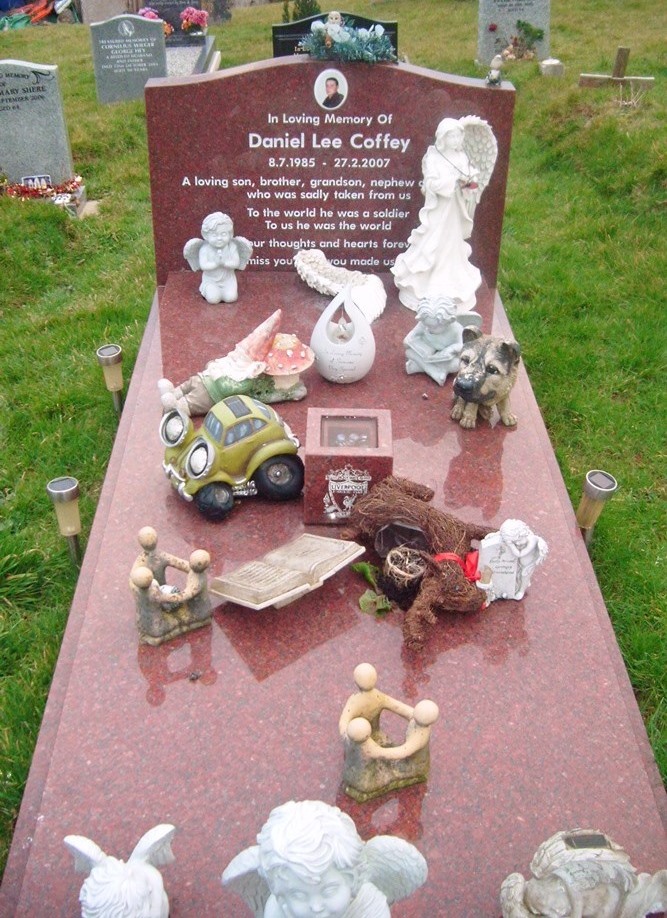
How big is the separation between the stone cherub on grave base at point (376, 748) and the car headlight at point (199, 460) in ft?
4.12

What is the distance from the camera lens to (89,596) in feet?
10.1

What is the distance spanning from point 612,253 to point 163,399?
440 cm

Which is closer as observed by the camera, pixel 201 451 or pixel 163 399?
pixel 201 451

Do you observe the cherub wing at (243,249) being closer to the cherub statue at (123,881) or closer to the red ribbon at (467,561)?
the red ribbon at (467,561)

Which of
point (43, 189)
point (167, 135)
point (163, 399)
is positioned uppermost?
point (167, 135)

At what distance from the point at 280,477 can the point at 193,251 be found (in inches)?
84.8

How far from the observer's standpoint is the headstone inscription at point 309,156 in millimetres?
4934

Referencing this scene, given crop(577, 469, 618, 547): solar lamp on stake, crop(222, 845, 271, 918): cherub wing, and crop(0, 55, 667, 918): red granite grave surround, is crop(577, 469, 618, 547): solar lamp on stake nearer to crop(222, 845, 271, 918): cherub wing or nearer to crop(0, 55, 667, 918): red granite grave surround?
crop(0, 55, 667, 918): red granite grave surround

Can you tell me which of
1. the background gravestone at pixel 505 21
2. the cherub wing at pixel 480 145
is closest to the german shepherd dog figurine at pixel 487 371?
the cherub wing at pixel 480 145

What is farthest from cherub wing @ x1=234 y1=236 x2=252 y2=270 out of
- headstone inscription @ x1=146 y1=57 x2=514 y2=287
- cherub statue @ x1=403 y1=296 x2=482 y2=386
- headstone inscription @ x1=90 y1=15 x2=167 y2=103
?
headstone inscription @ x1=90 y1=15 x2=167 y2=103

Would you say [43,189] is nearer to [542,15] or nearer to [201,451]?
[201,451]

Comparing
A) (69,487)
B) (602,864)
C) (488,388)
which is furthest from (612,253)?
(602,864)

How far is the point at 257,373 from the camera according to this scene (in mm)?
3959

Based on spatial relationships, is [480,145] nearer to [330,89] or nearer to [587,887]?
[330,89]
